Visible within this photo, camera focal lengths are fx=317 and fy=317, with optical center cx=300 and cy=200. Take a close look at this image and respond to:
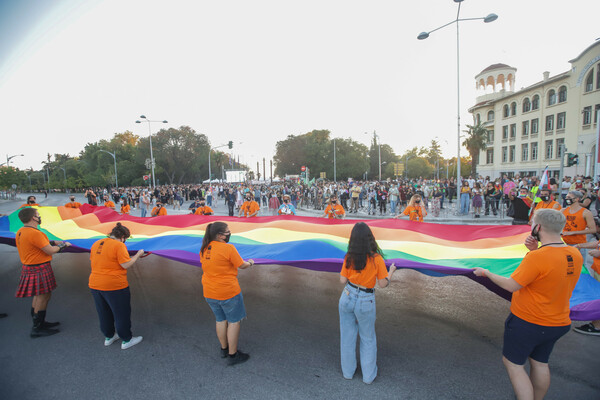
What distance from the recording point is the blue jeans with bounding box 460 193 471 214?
16188mm

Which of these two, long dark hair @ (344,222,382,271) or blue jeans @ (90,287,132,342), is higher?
long dark hair @ (344,222,382,271)

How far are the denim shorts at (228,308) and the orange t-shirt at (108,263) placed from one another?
1.26 m

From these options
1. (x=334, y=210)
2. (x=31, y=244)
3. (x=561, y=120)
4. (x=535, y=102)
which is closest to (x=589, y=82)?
(x=561, y=120)

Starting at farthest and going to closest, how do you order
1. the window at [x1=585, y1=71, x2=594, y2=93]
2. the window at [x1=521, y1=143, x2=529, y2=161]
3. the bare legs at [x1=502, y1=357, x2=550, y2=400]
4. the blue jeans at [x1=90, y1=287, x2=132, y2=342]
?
the window at [x1=521, y1=143, x2=529, y2=161] → the window at [x1=585, y1=71, x2=594, y2=93] → the blue jeans at [x1=90, y1=287, x2=132, y2=342] → the bare legs at [x1=502, y1=357, x2=550, y2=400]

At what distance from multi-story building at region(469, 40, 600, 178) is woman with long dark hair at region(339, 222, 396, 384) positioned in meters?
32.0

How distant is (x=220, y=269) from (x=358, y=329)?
163cm

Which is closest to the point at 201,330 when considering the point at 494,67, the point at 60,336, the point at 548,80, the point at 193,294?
the point at 193,294

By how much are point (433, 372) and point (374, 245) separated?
1.64 meters

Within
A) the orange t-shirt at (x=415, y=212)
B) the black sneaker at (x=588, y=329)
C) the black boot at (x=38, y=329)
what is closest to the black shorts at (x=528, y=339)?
the black sneaker at (x=588, y=329)

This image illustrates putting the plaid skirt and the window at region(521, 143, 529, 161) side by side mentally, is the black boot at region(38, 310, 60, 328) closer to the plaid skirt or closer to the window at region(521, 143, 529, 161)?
the plaid skirt

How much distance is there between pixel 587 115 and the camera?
104ft

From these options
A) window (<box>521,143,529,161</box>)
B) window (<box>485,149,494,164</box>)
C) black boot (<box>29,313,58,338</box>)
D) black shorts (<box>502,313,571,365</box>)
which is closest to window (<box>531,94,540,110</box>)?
window (<box>521,143,529,161</box>)

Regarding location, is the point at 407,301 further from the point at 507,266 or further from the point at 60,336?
the point at 60,336

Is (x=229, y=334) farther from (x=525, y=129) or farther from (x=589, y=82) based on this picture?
(x=525, y=129)
